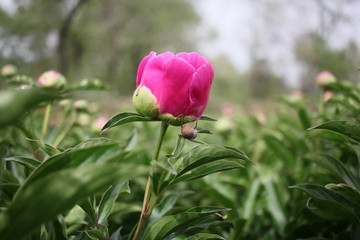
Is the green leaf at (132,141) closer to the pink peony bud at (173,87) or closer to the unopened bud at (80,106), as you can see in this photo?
the pink peony bud at (173,87)

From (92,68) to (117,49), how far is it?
1.69 m

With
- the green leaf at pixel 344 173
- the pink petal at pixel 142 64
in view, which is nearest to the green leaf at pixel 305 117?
the green leaf at pixel 344 173

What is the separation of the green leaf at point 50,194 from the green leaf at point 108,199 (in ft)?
0.62

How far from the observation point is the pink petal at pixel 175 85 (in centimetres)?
40

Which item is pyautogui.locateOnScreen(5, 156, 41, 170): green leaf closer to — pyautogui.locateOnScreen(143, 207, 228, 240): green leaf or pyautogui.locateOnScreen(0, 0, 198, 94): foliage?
pyautogui.locateOnScreen(143, 207, 228, 240): green leaf

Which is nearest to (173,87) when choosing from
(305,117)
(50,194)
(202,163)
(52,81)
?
(202,163)

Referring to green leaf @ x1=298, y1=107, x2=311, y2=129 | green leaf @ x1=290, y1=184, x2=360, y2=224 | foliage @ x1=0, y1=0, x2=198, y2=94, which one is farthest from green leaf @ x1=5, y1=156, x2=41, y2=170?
foliage @ x1=0, y1=0, x2=198, y2=94

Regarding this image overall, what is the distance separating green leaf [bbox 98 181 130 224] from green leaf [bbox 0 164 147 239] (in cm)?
19

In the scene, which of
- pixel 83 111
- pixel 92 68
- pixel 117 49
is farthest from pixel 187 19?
pixel 83 111

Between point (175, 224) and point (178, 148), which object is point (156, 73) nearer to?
point (178, 148)

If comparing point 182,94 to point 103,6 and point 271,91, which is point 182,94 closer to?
point 103,6

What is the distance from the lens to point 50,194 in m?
0.23

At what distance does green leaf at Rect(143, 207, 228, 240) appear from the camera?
1.40 ft

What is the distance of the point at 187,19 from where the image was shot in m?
17.6
